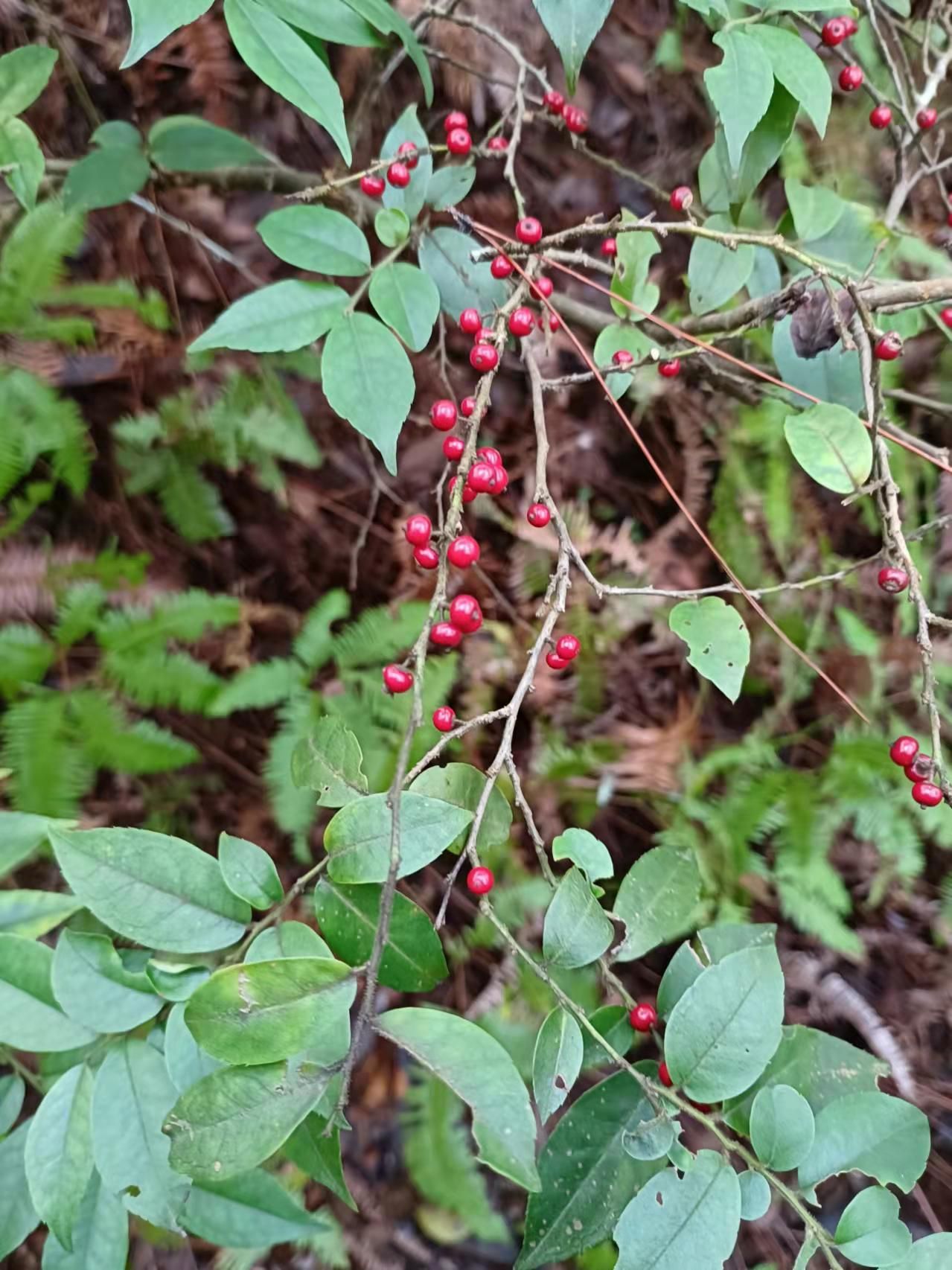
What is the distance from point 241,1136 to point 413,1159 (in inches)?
51.9

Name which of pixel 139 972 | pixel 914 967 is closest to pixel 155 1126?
pixel 139 972

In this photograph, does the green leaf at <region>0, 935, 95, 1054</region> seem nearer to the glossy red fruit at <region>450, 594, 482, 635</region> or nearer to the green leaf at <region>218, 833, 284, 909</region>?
the green leaf at <region>218, 833, 284, 909</region>

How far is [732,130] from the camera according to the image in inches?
38.4

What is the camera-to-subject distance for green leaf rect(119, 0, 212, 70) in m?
0.84

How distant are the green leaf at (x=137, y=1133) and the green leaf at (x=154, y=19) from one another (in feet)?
3.46

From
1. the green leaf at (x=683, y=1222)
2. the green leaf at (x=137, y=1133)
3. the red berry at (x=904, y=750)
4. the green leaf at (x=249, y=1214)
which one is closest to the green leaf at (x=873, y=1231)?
the green leaf at (x=683, y=1222)

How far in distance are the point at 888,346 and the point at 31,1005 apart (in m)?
1.32

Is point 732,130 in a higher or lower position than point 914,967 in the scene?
higher

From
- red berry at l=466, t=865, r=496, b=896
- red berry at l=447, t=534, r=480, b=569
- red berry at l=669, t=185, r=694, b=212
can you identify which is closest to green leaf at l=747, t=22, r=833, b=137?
red berry at l=669, t=185, r=694, b=212

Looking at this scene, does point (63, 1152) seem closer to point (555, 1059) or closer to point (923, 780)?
point (555, 1059)

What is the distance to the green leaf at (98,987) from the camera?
943 mm

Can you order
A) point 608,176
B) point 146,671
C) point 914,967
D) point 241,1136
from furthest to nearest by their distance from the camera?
point 608,176 → point 914,967 → point 146,671 → point 241,1136

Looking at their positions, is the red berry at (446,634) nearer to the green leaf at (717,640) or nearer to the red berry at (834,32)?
the green leaf at (717,640)

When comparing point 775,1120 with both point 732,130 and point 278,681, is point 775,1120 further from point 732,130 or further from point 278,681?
point 278,681
